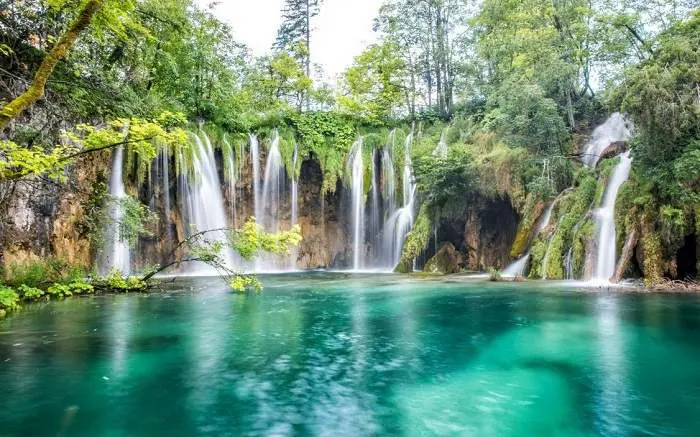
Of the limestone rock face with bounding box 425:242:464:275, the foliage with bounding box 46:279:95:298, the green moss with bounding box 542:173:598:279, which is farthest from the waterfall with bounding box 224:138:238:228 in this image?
the green moss with bounding box 542:173:598:279

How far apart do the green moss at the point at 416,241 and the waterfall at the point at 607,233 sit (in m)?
7.83

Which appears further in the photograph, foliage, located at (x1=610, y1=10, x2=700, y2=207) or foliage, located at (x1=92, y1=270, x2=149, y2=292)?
foliage, located at (x1=92, y1=270, x2=149, y2=292)

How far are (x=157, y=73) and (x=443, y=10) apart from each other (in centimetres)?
1884

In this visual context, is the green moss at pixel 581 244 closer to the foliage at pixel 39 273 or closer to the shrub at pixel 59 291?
the shrub at pixel 59 291

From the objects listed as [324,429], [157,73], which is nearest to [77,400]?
[324,429]

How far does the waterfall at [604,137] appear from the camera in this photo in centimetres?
2108

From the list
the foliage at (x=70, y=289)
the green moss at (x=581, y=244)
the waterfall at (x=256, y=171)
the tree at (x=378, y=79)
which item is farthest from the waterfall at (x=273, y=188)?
the green moss at (x=581, y=244)

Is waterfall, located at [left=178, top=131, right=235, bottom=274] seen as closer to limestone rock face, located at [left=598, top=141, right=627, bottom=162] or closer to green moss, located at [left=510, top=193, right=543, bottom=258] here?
green moss, located at [left=510, top=193, right=543, bottom=258]

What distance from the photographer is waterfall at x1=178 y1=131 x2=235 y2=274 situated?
23.7 m

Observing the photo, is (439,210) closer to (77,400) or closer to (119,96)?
(119,96)

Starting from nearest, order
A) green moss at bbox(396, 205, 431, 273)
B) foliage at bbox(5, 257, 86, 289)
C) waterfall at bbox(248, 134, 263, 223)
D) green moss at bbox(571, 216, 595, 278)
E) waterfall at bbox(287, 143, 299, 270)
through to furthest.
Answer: foliage at bbox(5, 257, 86, 289) < green moss at bbox(571, 216, 595, 278) < green moss at bbox(396, 205, 431, 273) < waterfall at bbox(248, 134, 263, 223) < waterfall at bbox(287, 143, 299, 270)

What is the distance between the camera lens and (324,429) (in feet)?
15.1

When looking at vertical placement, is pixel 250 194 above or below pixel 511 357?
above

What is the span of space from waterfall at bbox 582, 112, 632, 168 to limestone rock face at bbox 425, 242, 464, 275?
7.07 meters
